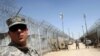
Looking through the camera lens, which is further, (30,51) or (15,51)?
(30,51)

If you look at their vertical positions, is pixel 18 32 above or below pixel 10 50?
above

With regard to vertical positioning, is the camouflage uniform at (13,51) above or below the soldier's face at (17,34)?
below

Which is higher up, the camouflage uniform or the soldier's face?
the soldier's face

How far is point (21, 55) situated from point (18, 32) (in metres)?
0.21

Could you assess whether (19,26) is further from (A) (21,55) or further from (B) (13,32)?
(A) (21,55)

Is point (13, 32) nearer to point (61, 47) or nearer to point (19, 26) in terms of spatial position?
point (19, 26)

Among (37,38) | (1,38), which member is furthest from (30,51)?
(37,38)

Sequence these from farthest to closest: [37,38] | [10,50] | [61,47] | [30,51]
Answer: [61,47] → [37,38] → [30,51] → [10,50]

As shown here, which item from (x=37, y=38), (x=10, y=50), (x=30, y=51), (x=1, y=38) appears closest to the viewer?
(x=10, y=50)

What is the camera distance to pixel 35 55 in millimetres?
2607

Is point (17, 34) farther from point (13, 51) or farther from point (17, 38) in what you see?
point (13, 51)

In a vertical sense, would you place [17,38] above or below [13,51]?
above

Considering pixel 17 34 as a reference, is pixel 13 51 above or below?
below

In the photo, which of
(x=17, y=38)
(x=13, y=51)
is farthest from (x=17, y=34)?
(x=13, y=51)
